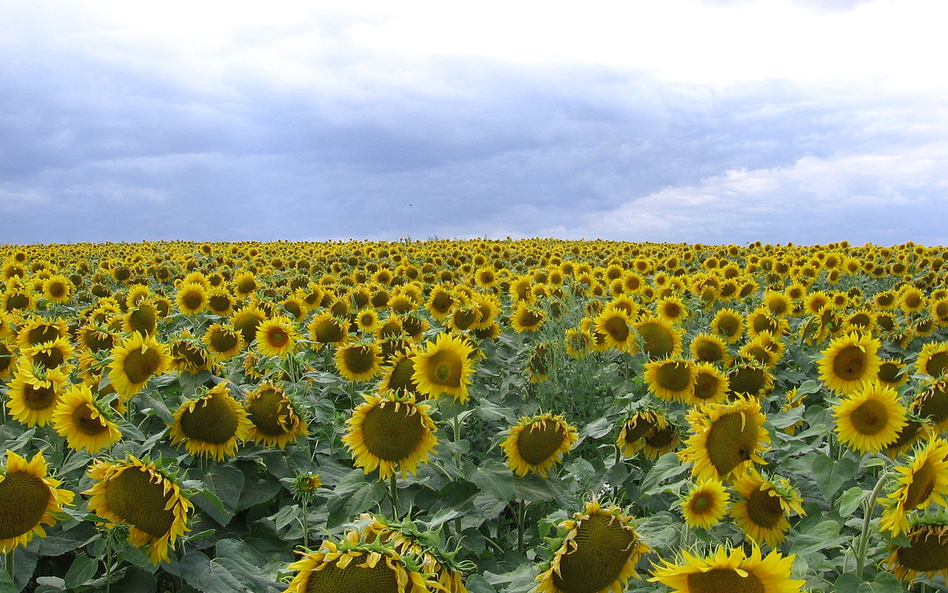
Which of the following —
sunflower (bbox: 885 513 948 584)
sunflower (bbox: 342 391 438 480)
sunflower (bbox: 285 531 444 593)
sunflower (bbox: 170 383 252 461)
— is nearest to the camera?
sunflower (bbox: 285 531 444 593)

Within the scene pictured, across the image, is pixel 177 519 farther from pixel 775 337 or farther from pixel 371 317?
pixel 775 337

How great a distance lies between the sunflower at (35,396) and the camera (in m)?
3.78

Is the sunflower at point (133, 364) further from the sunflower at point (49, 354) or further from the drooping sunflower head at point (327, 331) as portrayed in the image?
the drooping sunflower head at point (327, 331)

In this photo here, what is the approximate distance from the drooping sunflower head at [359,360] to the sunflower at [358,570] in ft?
9.53

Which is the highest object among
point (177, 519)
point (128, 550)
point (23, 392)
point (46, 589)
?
point (23, 392)

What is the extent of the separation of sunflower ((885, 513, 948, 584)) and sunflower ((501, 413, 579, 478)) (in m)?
1.38

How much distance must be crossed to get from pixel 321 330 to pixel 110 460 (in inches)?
111

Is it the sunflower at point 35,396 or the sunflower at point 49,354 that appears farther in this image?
the sunflower at point 49,354

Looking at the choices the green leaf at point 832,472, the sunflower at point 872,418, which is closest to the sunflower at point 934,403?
the sunflower at point 872,418

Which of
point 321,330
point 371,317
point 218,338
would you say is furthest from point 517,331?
point 218,338

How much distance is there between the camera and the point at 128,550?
2.81m

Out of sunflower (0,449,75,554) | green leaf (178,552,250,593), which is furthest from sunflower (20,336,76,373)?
green leaf (178,552,250,593)

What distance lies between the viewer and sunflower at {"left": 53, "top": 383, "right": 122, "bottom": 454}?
3.40 metres

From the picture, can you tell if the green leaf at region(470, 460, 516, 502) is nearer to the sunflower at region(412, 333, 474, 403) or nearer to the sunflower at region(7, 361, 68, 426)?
the sunflower at region(412, 333, 474, 403)
